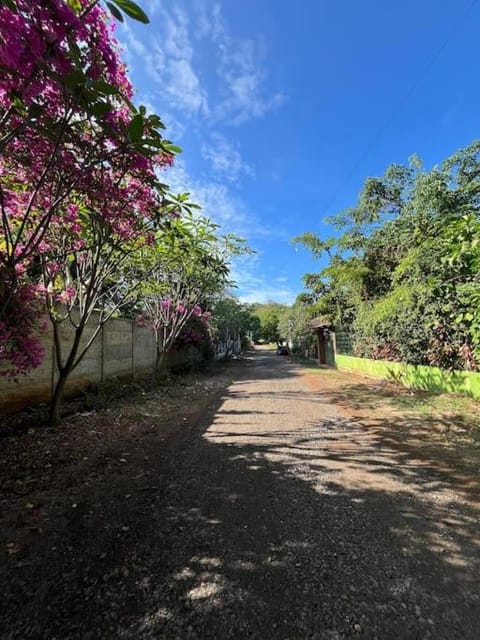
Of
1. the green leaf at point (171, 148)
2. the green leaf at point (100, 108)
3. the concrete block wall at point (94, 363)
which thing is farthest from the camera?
the concrete block wall at point (94, 363)

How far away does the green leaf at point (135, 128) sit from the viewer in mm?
2017

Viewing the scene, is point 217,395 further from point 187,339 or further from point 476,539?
point 476,539

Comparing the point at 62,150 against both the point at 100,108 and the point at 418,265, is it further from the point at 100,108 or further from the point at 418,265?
the point at 418,265

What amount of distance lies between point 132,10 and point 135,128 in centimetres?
56

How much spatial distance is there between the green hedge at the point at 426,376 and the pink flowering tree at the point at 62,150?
22.4ft

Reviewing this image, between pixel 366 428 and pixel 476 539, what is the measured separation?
2.88 meters

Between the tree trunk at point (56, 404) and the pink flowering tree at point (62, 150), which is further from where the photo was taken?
the tree trunk at point (56, 404)

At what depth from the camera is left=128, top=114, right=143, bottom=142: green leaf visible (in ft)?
6.62

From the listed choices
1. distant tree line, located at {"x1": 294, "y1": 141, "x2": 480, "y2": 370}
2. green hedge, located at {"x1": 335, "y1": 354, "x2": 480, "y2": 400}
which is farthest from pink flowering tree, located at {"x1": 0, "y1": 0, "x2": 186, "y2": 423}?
green hedge, located at {"x1": 335, "y1": 354, "x2": 480, "y2": 400}

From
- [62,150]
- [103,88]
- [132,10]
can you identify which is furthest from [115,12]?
[62,150]

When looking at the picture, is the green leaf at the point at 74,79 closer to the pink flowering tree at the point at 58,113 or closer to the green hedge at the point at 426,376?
the pink flowering tree at the point at 58,113

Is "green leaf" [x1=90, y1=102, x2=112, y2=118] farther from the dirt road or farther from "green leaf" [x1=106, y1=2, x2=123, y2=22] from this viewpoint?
the dirt road

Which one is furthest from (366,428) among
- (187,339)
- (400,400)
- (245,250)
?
(187,339)

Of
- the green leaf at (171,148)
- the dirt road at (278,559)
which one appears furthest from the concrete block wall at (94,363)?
the green leaf at (171,148)
